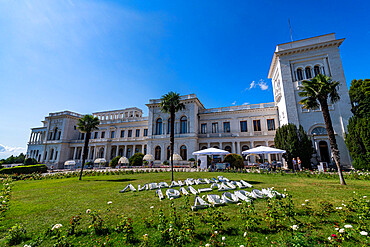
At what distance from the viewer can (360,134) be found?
15.5 metres

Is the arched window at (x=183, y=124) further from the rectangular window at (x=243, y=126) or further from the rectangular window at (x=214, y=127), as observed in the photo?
the rectangular window at (x=243, y=126)

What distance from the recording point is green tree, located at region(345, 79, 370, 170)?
14959 millimetres

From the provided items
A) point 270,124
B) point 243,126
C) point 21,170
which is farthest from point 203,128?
point 21,170

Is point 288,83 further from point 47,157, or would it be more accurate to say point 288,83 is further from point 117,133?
point 47,157

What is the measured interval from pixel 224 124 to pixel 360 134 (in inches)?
714

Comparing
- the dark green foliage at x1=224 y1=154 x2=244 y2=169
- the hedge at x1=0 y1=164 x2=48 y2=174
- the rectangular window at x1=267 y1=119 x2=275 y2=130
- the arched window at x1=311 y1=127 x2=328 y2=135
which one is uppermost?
the rectangular window at x1=267 y1=119 x2=275 y2=130

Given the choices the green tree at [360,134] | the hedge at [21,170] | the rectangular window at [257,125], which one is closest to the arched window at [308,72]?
the green tree at [360,134]

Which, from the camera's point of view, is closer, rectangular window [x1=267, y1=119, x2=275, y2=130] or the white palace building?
the white palace building

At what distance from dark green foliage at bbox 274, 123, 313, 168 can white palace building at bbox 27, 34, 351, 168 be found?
9.22 feet

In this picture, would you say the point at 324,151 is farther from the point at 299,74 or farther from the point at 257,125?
the point at 299,74

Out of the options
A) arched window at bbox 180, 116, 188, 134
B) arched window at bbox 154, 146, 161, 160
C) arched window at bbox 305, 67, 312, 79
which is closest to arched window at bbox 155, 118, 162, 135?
arched window at bbox 154, 146, 161, 160

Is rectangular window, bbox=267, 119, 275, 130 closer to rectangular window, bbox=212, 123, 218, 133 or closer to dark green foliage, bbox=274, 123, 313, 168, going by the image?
dark green foliage, bbox=274, 123, 313, 168

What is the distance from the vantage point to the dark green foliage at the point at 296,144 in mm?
17641

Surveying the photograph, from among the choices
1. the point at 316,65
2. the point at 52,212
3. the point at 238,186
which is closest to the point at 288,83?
the point at 316,65
